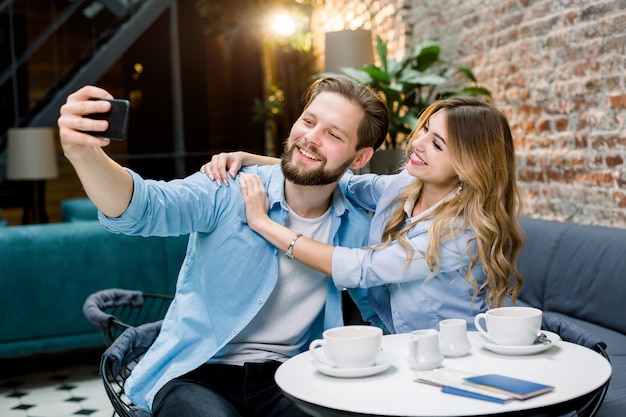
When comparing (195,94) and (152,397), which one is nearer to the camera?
(152,397)

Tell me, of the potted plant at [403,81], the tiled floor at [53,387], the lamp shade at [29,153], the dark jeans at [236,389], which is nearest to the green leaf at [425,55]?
the potted plant at [403,81]

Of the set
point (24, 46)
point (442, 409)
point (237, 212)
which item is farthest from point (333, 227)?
point (24, 46)

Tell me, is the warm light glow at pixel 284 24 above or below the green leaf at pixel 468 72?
above

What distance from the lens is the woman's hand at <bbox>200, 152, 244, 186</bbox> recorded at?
6.81ft

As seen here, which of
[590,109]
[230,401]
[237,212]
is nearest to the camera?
[230,401]

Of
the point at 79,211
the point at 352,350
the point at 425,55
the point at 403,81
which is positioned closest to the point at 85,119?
the point at 352,350

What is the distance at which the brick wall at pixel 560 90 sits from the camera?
3688mm

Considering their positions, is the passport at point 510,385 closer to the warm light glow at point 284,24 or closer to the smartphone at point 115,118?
the smartphone at point 115,118

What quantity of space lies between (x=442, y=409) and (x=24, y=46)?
10.8m

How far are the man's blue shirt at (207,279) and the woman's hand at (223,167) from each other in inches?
0.8

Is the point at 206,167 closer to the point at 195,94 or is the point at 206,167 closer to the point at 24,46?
the point at 195,94

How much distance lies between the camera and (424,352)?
5.05 ft

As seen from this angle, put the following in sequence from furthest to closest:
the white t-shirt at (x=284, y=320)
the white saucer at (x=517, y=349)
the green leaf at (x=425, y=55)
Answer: the green leaf at (x=425, y=55)
the white t-shirt at (x=284, y=320)
the white saucer at (x=517, y=349)

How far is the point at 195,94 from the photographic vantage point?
10047mm
